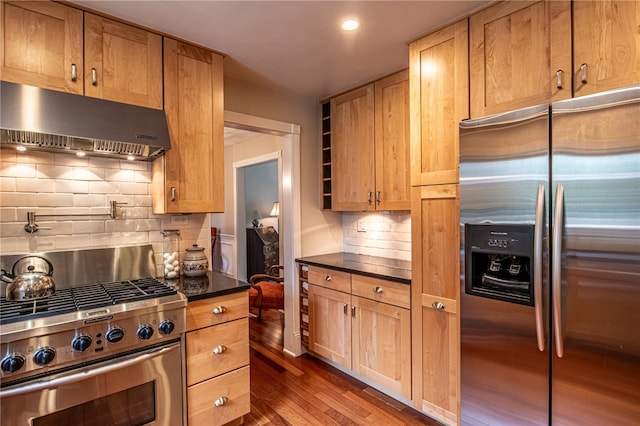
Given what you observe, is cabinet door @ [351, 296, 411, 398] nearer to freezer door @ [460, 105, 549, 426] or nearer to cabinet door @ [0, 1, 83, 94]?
freezer door @ [460, 105, 549, 426]

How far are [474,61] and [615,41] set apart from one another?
1.98 feet

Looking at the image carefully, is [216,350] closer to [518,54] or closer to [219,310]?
[219,310]

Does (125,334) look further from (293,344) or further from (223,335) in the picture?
(293,344)

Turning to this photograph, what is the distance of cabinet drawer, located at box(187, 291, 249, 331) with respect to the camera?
73.9 inches

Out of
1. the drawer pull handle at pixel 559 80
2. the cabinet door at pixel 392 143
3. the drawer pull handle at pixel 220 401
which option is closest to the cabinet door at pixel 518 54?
the drawer pull handle at pixel 559 80

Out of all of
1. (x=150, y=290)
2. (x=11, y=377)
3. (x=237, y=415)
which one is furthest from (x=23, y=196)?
(x=237, y=415)

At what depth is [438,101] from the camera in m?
2.02

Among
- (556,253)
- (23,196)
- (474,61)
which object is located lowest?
(556,253)

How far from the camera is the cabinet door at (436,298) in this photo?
6.43 ft

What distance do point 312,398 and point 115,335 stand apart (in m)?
1.51

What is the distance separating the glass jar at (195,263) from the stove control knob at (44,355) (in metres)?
0.92

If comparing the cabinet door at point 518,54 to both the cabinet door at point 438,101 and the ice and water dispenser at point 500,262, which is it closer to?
the cabinet door at point 438,101

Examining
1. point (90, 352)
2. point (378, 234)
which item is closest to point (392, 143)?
point (378, 234)

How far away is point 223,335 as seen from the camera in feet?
6.56
